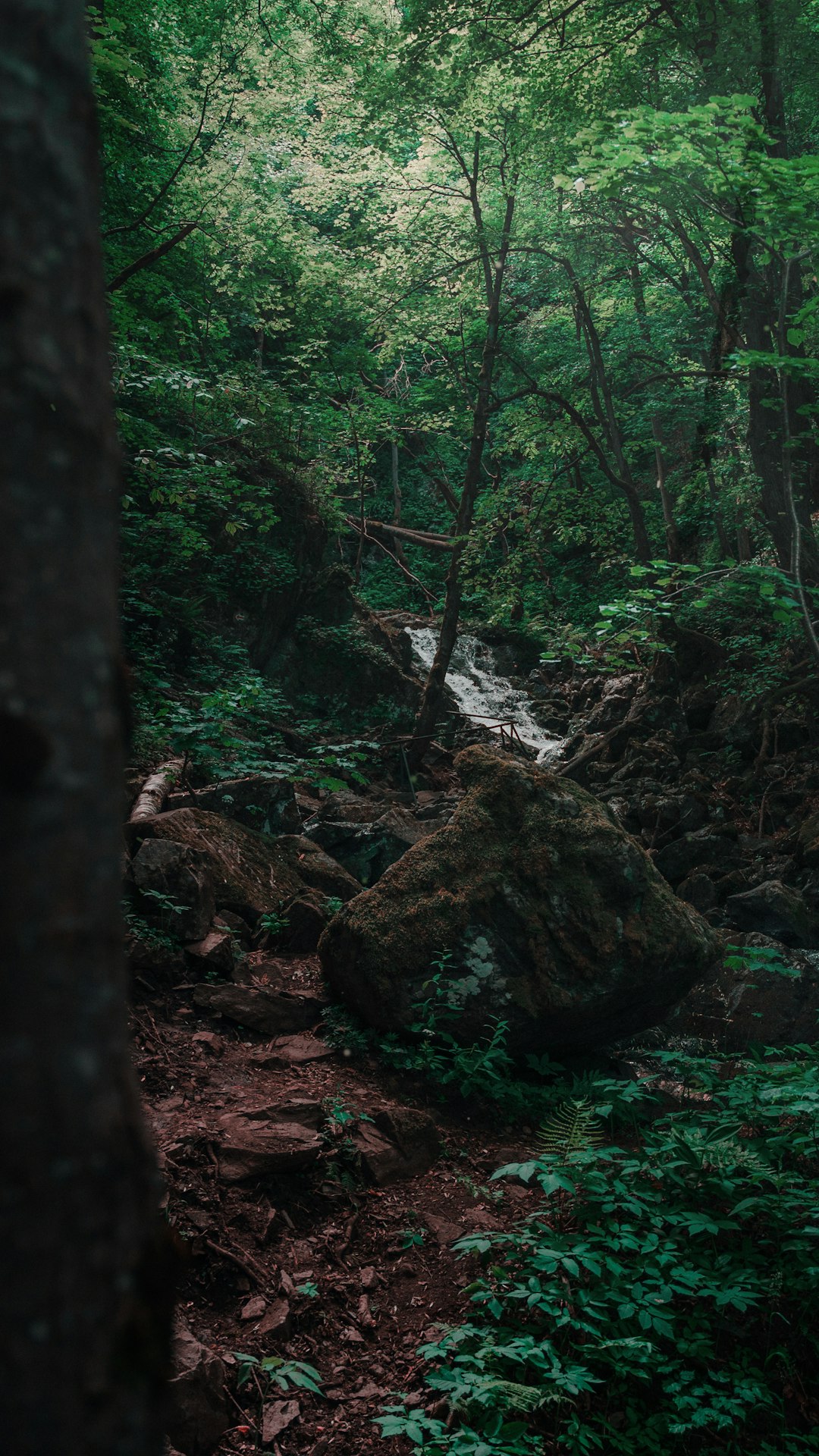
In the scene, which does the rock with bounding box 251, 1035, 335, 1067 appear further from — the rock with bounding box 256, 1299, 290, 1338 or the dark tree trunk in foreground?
the dark tree trunk in foreground

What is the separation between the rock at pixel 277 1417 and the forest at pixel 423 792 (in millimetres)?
28

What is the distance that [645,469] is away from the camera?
68.1 feet

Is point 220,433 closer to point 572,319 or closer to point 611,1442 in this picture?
point 572,319

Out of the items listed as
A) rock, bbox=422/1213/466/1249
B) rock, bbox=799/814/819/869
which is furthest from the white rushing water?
rock, bbox=422/1213/466/1249

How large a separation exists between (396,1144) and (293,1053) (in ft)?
2.80

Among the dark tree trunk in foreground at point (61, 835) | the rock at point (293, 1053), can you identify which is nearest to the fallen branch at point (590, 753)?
the rock at point (293, 1053)

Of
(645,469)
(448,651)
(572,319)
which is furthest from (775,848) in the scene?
(645,469)

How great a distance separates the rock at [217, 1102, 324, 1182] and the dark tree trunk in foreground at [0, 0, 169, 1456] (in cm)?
305

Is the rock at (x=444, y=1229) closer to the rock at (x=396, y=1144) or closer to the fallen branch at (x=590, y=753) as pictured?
the rock at (x=396, y=1144)

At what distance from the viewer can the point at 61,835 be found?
2.43 ft

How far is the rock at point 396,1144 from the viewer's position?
13.0ft

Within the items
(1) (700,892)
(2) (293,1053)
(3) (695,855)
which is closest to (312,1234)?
(2) (293,1053)

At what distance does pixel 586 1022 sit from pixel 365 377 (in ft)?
51.4

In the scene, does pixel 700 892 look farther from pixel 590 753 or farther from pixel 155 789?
pixel 155 789
